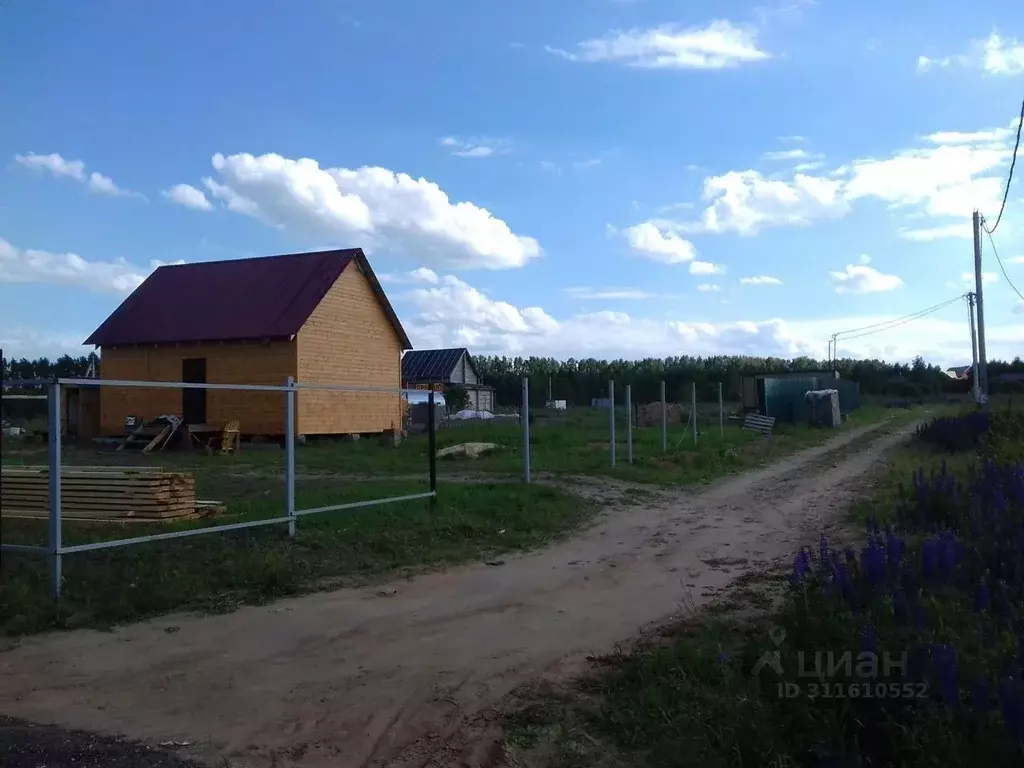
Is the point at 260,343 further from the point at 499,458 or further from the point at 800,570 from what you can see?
the point at 800,570

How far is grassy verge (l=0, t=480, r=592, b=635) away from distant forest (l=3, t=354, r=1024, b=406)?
44493mm

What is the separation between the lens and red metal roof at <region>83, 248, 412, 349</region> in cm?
2570

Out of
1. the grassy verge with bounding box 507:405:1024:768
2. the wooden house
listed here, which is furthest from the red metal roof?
the grassy verge with bounding box 507:405:1024:768

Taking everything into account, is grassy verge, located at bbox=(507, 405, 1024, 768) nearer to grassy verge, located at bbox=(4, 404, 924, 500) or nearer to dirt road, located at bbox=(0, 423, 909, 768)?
dirt road, located at bbox=(0, 423, 909, 768)

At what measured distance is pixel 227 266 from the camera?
2936 cm

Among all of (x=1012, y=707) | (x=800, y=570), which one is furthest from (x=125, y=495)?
(x=1012, y=707)

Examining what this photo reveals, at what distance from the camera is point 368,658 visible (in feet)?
18.9

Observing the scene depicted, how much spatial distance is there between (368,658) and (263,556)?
297 centimetres

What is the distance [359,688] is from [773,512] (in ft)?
27.2

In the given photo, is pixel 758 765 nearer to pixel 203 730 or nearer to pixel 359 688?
pixel 359 688

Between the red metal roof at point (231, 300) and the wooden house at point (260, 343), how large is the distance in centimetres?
4

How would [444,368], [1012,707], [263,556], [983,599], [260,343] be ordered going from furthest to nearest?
[444,368] < [260,343] < [263,556] < [983,599] < [1012,707]

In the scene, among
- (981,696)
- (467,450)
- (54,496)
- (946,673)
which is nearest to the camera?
(981,696)

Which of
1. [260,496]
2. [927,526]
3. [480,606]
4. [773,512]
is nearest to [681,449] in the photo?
[773,512]
